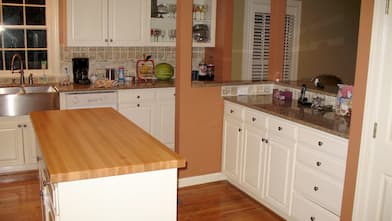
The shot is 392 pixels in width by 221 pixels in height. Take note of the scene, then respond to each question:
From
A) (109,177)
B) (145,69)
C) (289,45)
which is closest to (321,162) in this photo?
(109,177)

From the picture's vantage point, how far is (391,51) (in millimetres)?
2410

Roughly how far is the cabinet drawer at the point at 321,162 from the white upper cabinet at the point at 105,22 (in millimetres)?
2577

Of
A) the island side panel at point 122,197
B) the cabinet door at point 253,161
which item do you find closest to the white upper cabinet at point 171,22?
the cabinet door at point 253,161

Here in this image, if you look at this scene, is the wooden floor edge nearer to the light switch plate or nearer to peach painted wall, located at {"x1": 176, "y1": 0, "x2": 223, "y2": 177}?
peach painted wall, located at {"x1": 176, "y1": 0, "x2": 223, "y2": 177}

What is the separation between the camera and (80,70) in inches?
188

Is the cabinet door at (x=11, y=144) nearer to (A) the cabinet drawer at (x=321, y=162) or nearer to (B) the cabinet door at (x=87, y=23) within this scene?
(B) the cabinet door at (x=87, y=23)

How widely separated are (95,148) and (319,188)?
1682 millimetres

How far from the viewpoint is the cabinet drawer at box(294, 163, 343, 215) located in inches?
111

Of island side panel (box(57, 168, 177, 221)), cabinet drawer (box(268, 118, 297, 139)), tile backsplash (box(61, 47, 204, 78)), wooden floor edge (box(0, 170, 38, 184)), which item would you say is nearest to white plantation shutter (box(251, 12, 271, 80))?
tile backsplash (box(61, 47, 204, 78))

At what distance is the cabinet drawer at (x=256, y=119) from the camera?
3506 millimetres

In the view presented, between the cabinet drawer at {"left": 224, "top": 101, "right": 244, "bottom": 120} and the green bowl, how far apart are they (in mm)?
1290

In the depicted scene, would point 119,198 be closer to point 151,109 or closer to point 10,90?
point 151,109

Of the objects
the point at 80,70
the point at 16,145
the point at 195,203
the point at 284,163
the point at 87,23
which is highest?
the point at 87,23

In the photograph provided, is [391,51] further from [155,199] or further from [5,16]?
[5,16]
